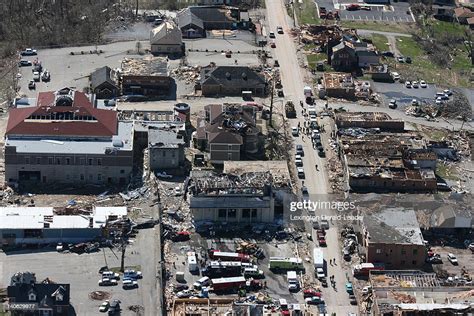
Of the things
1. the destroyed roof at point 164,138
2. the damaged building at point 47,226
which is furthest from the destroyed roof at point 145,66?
the damaged building at point 47,226

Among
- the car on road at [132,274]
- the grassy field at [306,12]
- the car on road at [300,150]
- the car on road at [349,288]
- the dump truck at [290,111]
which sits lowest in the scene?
the car on road at [349,288]

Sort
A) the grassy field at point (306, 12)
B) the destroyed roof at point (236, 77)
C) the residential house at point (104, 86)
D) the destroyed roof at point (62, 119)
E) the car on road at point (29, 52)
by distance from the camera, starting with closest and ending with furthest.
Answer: the destroyed roof at point (62, 119) → the residential house at point (104, 86) → the destroyed roof at point (236, 77) → the car on road at point (29, 52) → the grassy field at point (306, 12)

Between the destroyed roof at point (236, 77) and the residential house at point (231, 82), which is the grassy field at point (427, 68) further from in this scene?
the destroyed roof at point (236, 77)

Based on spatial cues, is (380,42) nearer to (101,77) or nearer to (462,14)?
(462,14)

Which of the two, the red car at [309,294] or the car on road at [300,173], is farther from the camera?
the car on road at [300,173]

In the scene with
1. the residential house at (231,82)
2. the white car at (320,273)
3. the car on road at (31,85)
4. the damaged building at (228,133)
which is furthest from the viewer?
the residential house at (231,82)

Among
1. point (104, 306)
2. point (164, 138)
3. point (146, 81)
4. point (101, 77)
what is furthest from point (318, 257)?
point (101, 77)

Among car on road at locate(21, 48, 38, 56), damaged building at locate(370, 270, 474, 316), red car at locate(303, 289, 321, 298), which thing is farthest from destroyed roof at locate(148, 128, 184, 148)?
car on road at locate(21, 48, 38, 56)

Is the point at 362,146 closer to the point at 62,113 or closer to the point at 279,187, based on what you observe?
the point at 279,187
